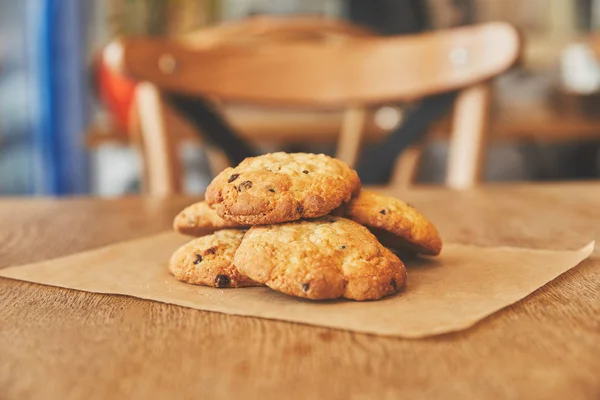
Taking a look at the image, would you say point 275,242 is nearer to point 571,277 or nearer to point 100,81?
point 571,277

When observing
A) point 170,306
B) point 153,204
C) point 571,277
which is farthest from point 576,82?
point 170,306

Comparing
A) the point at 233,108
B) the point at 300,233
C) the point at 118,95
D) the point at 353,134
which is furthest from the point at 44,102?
the point at 300,233

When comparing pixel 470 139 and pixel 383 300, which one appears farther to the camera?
pixel 470 139

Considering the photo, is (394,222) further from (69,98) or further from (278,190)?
(69,98)

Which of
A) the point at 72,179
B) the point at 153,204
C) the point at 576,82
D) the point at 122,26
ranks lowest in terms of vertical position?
the point at 72,179

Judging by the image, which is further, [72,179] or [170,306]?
[72,179]

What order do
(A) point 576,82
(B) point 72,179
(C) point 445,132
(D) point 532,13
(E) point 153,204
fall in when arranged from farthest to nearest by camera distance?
1. (D) point 532,13
2. (A) point 576,82
3. (B) point 72,179
4. (C) point 445,132
5. (E) point 153,204

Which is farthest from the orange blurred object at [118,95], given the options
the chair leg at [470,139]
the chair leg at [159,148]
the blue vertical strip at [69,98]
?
the chair leg at [470,139]
